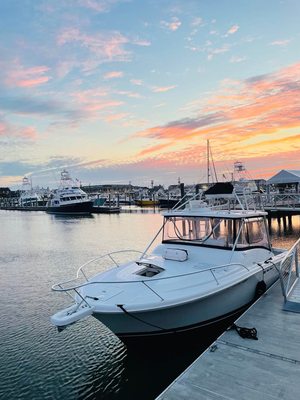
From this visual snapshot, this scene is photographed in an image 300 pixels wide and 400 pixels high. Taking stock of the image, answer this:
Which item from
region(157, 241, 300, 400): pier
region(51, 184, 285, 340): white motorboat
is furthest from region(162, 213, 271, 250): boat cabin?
region(157, 241, 300, 400): pier

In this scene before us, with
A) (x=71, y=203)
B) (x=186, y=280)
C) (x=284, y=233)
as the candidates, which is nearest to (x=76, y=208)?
(x=71, y=203)

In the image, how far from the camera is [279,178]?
43.4 metres

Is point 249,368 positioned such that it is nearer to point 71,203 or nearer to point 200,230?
point 200,230

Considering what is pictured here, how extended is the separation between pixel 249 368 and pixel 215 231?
4864 mm

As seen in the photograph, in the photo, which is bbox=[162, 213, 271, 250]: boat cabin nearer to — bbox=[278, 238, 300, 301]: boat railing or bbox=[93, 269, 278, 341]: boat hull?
bbox=[278, 238, 300, 301]: boat railing

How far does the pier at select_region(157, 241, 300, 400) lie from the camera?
201 inches

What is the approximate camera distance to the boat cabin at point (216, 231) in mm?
10023

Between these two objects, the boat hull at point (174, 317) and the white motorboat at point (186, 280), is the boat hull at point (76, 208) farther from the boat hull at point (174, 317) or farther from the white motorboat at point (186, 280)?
the boat hull at point (174, 317)

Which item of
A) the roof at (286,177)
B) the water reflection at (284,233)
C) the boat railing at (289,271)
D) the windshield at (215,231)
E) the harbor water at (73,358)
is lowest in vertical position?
the water reflection at (284,233)

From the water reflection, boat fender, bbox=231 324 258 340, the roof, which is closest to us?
boat fender, bbox=231 324 258 340

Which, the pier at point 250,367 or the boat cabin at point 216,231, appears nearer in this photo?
the pier at point 250,367

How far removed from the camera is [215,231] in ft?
33.5

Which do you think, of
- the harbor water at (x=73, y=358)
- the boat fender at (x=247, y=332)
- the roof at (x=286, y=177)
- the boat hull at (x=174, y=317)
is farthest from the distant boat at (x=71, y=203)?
the boat fender at (x=247, y=332)

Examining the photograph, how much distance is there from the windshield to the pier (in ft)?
8.72
